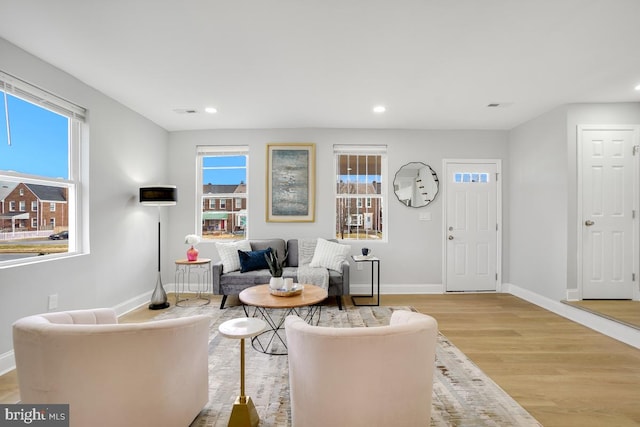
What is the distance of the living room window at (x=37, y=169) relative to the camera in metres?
2.42

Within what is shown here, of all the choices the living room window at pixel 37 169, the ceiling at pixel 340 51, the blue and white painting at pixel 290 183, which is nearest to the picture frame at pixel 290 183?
the blue and white painting at pixel 290 183

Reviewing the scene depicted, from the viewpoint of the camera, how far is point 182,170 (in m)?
4.74

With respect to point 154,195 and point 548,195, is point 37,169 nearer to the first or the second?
point 154,195

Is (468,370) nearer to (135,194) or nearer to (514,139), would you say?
(514,139)

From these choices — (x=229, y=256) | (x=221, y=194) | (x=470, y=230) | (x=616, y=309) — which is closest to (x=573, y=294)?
(x=616, y=309)

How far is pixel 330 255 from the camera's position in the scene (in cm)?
409

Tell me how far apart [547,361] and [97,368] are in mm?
3302

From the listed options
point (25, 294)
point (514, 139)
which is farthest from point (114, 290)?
point (514, 139)

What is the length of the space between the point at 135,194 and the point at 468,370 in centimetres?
435

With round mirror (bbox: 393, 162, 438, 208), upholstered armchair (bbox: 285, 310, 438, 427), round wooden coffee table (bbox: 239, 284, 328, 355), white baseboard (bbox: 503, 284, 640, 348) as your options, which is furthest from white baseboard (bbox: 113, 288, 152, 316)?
white baseboard (bbox: 503, 284, 640, 348)

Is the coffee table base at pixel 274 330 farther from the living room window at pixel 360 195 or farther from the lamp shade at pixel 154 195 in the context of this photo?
the lamp shade at pixel 154 195

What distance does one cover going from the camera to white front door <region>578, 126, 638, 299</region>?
3.59 m

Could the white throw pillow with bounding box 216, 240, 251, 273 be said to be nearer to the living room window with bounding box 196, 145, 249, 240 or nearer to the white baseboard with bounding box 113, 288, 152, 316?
the living room window with bounding box 196, 145, 249, 240

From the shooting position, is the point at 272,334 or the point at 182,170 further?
the point at 182,170
